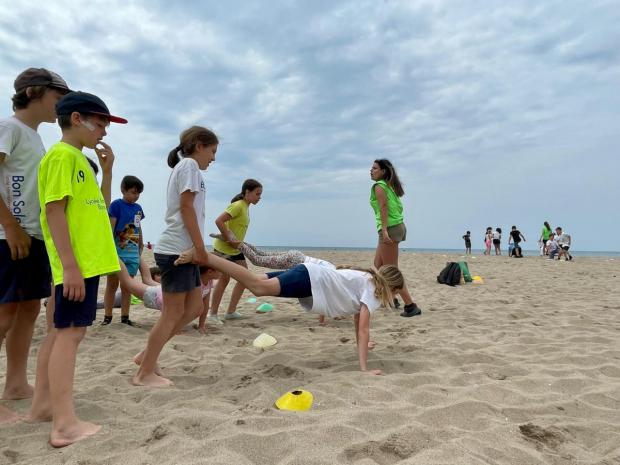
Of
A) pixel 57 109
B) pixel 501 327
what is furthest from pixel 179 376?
pixel 501 327

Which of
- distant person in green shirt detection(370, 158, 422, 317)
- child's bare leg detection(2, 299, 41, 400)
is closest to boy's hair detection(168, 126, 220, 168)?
child's bare leg detection(2, 299, 41, 400)

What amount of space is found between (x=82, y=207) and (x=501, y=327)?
14.3 ft

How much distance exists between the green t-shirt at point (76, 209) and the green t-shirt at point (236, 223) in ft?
9.20

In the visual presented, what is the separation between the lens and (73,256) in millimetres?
2057

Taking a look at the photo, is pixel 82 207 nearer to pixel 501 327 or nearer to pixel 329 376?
pixel 329 376

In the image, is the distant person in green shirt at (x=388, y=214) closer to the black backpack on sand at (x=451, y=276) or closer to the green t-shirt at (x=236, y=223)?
the green t-shirt at (x=236, y=223)

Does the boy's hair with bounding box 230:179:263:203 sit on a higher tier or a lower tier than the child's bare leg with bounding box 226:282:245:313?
higher

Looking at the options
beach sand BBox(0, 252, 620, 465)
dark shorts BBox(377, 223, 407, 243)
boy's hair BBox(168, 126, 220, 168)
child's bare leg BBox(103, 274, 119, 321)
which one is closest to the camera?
beach sand BBox(0, 252, 620, 465)

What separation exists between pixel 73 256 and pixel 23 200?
25.3 inches

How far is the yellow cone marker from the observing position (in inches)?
94.0

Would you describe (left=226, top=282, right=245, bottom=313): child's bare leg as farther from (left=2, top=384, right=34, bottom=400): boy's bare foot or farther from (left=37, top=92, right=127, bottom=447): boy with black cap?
(left=37, top=92, right=127, bottom=447): boy with black cap

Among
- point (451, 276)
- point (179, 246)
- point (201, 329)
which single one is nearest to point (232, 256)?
point (201, 329)

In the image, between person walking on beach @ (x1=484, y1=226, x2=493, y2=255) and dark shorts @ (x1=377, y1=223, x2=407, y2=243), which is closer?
dark shorts @ (x1=377, y1=223, x2=407, y2=243)

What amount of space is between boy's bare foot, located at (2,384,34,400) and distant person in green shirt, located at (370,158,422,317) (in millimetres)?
4024
